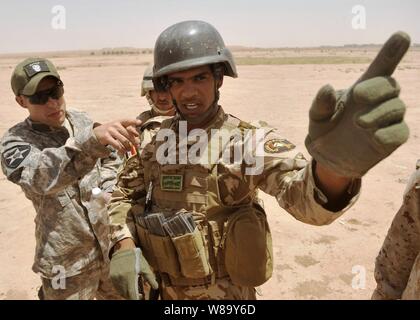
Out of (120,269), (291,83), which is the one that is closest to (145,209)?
(120,269)

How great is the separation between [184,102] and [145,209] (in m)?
0.69

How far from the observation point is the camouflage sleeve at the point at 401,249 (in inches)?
76.1

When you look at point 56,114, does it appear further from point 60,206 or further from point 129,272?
point 129,272

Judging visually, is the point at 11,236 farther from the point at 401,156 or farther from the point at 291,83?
the point at 291,83

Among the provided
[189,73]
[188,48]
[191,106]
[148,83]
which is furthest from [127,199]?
[148,83]

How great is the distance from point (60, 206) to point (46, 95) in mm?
884

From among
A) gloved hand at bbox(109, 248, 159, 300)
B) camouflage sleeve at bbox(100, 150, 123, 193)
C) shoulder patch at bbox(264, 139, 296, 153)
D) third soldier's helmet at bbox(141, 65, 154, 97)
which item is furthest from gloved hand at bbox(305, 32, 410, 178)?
third soldier's helmet at bbox(141, 65, 154, 97)

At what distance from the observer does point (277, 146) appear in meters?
1.74

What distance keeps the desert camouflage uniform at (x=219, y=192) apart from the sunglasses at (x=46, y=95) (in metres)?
0.98

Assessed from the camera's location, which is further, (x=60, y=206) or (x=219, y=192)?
(x=60, y=206)

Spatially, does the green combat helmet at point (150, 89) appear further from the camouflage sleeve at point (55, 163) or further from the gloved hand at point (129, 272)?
the gloved hand at point (129, 272)

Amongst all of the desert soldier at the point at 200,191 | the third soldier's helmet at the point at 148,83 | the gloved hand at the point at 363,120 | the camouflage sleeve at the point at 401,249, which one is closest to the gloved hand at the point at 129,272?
the desert soldier at the point at 200,191

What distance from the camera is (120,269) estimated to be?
80.5 inches
